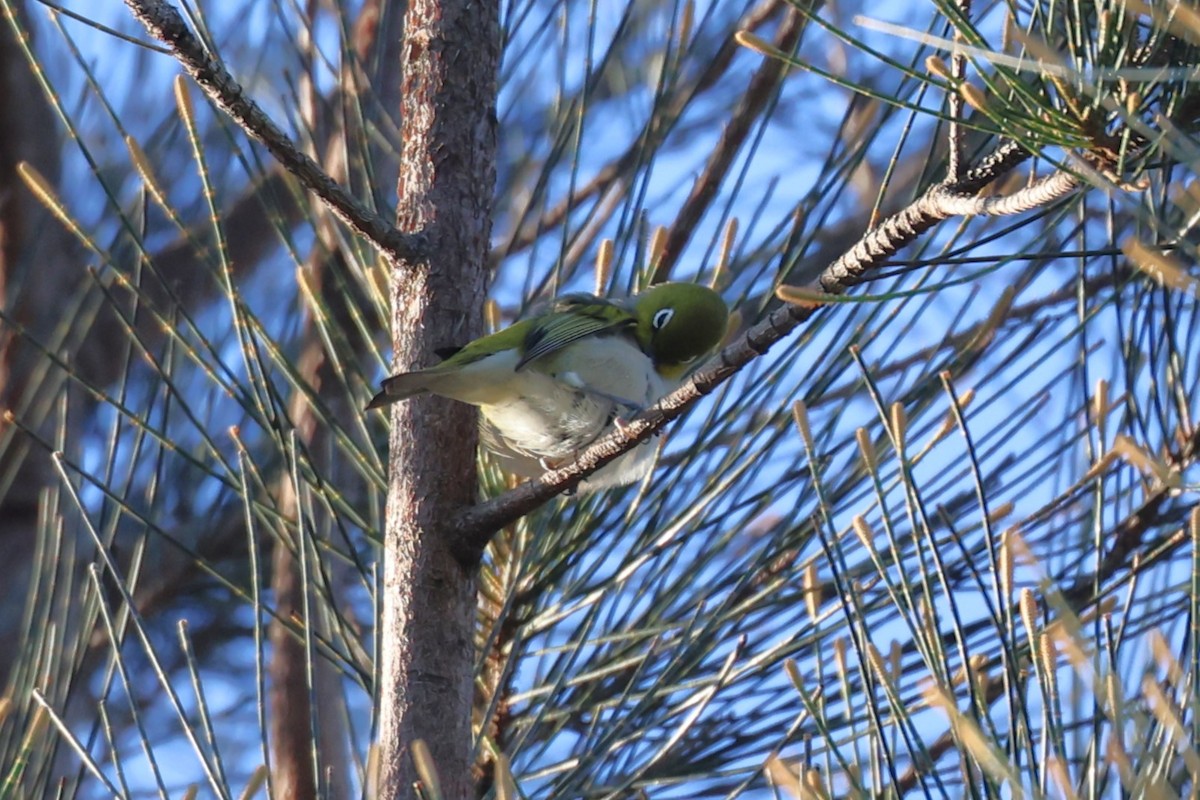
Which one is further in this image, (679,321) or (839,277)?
A: (679,321)

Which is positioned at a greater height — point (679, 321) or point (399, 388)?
point (679, 321)

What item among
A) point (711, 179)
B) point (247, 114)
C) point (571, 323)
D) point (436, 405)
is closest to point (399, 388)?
point (436, 405)

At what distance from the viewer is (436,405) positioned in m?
1.96

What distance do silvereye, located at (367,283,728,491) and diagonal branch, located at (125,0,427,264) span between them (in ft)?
1.11

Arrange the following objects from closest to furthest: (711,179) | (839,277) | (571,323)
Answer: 1. (839,277)
2. (711,179)
3. (571,323)

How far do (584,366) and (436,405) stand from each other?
60 cm

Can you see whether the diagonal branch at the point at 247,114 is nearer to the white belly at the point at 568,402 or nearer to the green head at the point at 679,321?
the white belly at the point at 568,402

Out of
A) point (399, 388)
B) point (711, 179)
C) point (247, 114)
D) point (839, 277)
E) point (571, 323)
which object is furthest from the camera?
point (571, 323)

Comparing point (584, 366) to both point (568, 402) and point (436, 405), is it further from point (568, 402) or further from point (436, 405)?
point (436, 405)

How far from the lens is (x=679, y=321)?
2.55m

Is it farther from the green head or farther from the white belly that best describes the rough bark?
the green head

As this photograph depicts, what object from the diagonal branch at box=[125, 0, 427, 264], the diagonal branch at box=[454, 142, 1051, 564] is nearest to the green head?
the diagonal branch at box=[125, 0, 427, 264]

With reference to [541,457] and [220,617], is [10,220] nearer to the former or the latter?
[220,617]

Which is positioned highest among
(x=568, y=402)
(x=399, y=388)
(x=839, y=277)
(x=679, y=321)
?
(x=679, y=321)
